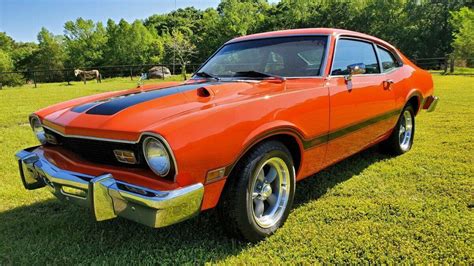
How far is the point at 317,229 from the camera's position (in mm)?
2734

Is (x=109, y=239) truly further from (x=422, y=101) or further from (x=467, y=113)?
(x=467, y=113)

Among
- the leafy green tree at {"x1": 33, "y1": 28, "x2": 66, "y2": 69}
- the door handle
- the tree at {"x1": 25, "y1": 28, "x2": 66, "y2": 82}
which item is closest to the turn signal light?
the door handle

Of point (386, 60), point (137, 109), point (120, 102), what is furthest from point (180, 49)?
point (137, 109)

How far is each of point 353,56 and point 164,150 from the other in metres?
2.42

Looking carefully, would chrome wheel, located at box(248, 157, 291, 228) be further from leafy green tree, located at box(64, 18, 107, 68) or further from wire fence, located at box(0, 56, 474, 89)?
leafy green tree, located at box(64, 18, 107, 68)

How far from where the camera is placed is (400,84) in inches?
165

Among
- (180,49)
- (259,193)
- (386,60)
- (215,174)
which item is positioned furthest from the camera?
(180,49)

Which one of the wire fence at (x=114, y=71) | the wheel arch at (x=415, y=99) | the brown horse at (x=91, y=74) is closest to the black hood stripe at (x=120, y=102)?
the wheel arch at (x=415, y=99)

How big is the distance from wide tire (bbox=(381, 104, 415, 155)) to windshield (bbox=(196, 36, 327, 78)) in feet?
5.53

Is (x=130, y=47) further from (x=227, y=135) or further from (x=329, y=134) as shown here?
(x=227, y=135)

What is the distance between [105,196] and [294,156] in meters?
1.42

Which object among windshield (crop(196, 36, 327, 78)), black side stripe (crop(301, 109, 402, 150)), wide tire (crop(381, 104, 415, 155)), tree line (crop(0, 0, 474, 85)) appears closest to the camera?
black side stripe (crop(301, 109, 402, 150))

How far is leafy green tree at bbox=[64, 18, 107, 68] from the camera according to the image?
190 feet

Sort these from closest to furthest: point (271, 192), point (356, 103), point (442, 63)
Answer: point (271, 192)
point (356, 103)
point (442, 63)
